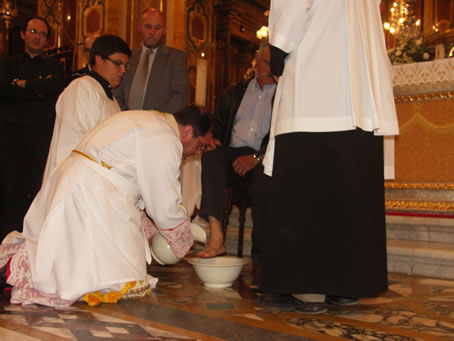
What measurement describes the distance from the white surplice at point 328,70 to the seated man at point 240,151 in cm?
91

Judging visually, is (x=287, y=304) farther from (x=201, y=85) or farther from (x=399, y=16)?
(x=399, y=16)

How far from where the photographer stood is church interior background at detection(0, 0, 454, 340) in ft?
6.63

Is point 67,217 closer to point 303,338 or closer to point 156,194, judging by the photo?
point 156,194

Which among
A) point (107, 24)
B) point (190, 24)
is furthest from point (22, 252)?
point (190, 24)

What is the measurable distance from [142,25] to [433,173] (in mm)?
2855

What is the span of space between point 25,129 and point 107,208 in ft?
7.30

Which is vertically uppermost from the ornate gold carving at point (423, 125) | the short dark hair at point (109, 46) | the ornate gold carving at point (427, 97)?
the short dark hair at point (109, 46)

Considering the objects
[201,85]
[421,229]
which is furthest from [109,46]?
[421,229]

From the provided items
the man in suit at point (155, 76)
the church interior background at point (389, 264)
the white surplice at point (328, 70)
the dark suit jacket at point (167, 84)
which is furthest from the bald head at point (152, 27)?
the white surplice at point (328, 70)

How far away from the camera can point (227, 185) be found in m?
3.65

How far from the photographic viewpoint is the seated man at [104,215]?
243 cm

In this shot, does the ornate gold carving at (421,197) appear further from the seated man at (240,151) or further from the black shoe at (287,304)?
the black shoe at (287,304)

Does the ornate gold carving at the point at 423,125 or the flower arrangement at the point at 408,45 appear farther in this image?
the flower arrangement at the point at 408,45

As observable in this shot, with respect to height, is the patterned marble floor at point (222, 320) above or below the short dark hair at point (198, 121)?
below
